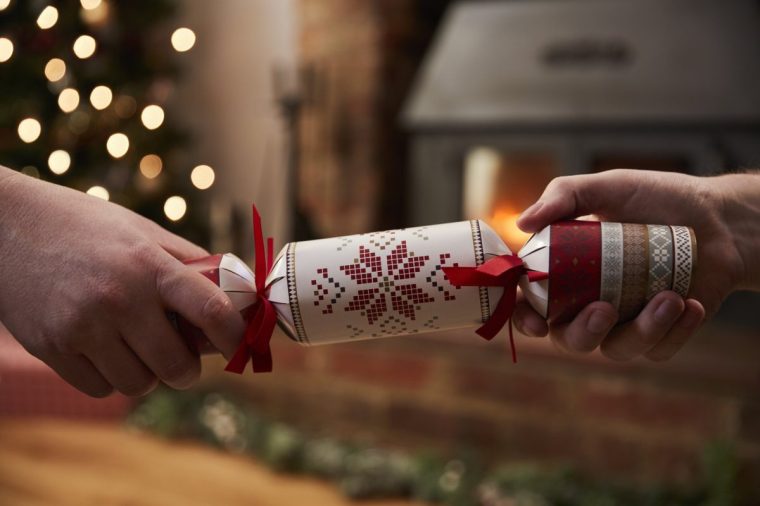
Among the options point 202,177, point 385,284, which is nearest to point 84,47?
point 202,177

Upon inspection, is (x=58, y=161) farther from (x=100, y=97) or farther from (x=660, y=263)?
(x=660, y=263)

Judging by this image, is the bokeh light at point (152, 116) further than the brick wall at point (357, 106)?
Yes

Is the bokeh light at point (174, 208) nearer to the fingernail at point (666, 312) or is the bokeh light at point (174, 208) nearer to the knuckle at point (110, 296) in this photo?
the knuckle at point (110, 296)

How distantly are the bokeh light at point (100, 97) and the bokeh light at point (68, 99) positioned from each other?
2.1 inches

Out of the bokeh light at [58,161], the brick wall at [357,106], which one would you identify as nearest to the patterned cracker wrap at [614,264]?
the brick wall at [357,106]

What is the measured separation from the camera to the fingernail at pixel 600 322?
874mm

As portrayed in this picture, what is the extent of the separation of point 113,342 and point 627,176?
2.20ft

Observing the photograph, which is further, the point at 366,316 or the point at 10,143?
the point at 10,143

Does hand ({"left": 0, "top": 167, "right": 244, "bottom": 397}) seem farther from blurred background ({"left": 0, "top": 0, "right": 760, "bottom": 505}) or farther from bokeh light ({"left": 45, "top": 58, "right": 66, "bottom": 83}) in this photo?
bokeh light ({"left": 45, "top": 58, "right": 66, "bottom": 83})

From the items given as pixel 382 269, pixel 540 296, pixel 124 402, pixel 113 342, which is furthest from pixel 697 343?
pixel 124 402

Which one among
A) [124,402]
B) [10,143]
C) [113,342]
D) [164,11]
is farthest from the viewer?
[164,11]

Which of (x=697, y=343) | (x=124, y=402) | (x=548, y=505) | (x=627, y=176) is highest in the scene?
(x=627, y=176)

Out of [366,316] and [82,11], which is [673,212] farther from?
[82,11]

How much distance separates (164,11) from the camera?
9.36 feet
